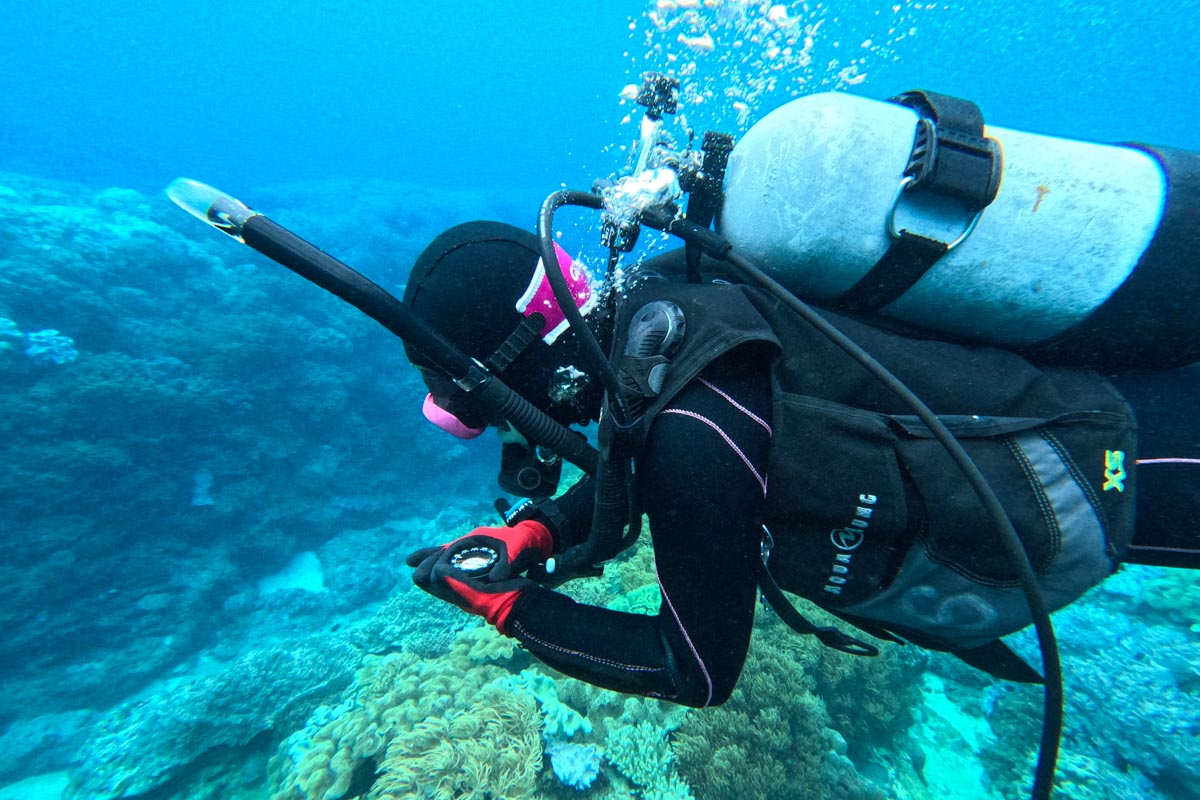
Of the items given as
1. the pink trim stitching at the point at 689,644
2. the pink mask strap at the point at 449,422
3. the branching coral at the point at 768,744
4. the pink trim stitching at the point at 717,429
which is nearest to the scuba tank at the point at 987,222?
the pink trim stitching at the point at 717,429

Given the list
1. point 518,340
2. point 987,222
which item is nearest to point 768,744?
point 518,340

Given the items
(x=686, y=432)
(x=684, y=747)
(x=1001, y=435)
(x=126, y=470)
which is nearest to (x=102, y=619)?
(x=126, y=470)

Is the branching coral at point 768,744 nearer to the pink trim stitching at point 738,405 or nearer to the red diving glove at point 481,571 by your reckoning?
the red diving glove at point 481,571

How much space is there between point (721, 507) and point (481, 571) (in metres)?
1.13

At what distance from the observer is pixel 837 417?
1.66 m

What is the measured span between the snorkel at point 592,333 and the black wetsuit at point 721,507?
204mm

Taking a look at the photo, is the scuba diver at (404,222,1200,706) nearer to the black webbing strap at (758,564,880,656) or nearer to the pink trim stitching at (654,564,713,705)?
the pink trim stitching at (654,564,713,705)

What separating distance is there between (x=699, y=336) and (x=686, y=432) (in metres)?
0.31

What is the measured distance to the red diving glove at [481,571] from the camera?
207 cm

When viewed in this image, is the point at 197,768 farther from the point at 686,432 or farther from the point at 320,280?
the point at 686,432

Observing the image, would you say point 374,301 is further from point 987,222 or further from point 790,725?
point 790,725

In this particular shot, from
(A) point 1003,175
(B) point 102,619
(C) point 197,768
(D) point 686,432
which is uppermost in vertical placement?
(A) point 1003,175

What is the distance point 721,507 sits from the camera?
1605mm

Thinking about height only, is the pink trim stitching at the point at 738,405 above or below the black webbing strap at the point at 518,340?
below
